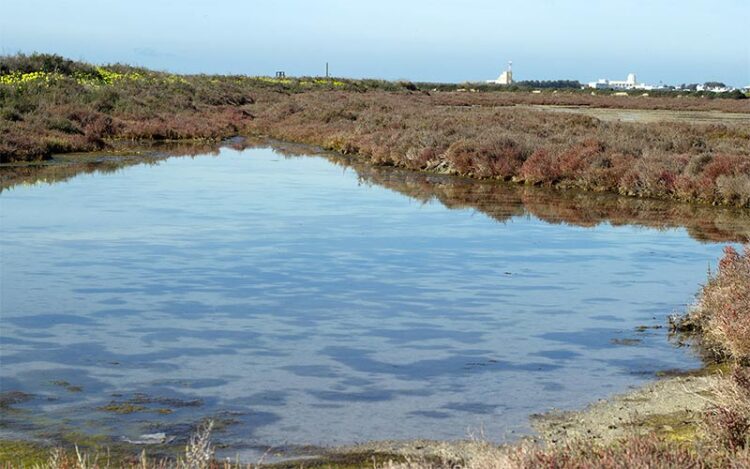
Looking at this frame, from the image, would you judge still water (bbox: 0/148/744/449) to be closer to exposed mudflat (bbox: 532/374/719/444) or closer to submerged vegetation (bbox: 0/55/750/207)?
exposed mudflat (bbox: 532/374/719/444)

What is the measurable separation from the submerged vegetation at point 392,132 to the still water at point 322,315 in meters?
5.87

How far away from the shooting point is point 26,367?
1112 cm

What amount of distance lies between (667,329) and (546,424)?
→ 15.6 ft

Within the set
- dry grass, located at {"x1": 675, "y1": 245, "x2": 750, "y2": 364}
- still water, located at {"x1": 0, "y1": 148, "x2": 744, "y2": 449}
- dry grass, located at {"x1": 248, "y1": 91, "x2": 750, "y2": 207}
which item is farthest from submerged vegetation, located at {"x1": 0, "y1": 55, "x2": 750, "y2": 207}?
dry grass, located at {"x1": 675, "y1": 245, "x2": 750, "y2": 364}

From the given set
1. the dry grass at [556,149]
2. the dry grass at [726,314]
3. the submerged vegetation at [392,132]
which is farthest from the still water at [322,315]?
the submerged vegetation at [392,132]

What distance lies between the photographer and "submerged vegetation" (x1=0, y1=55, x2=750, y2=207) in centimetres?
2991

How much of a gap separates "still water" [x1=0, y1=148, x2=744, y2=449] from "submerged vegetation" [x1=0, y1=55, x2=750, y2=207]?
19.3 ft

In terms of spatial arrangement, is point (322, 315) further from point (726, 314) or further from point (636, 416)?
point (636, 416)

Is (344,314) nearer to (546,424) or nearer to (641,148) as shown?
(546,424)

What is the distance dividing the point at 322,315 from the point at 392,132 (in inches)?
1104

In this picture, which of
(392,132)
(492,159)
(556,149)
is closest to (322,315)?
(492,159)

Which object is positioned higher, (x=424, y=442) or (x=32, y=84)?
A: (x=32, y=84)

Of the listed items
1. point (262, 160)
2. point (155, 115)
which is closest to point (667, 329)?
point (262, 160)

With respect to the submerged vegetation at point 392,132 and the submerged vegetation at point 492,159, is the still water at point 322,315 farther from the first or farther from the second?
the submerged vegetation at point 392,132
